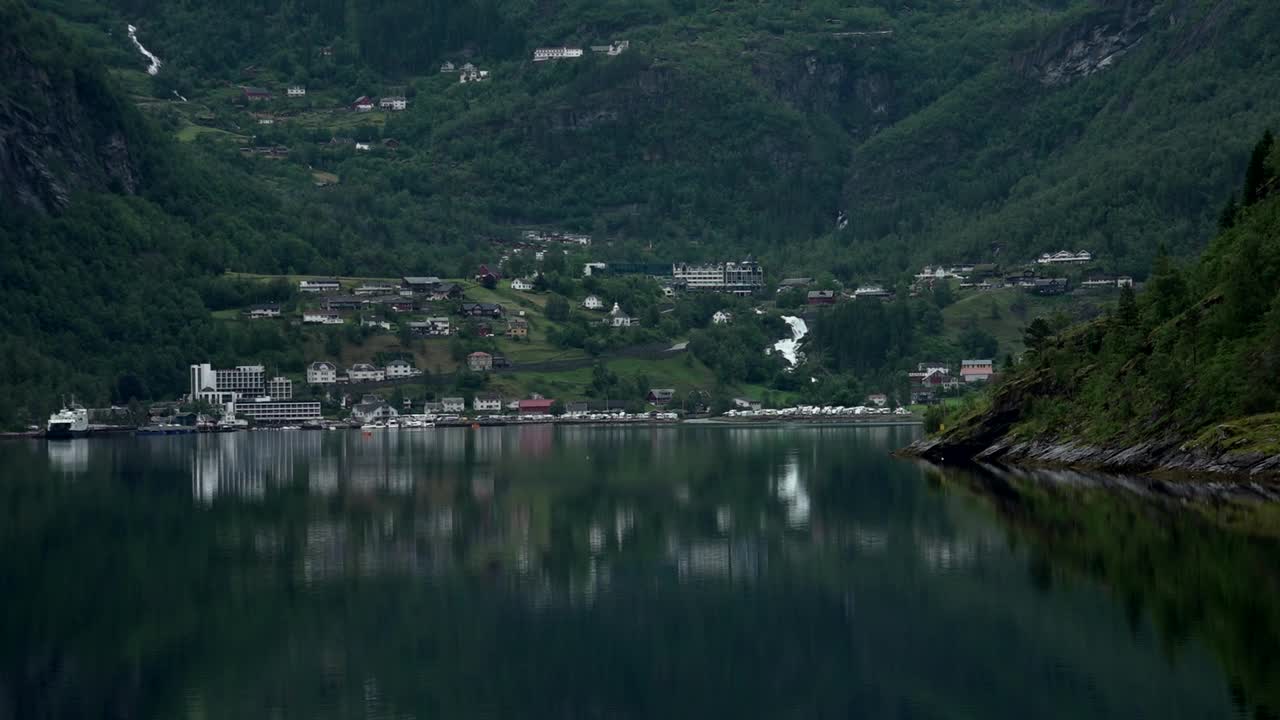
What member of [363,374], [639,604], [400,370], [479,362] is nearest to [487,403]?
[479,362]

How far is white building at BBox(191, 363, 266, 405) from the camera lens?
18838 centimetres

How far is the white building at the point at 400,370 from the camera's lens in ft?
640

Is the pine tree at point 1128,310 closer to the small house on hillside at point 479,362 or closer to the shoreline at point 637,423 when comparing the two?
the shoreline at point 637,423

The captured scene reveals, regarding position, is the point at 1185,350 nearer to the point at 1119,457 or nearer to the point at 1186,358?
the point at 1186,358

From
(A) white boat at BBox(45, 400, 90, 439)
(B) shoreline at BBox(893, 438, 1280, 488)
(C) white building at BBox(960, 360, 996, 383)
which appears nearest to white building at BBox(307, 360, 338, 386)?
(A) white boat at BBox(45, 400, 90, 439)

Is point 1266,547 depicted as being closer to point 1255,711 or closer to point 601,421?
point 1255,711

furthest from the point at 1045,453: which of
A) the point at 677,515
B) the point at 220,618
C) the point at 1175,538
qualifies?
the point at 220,618

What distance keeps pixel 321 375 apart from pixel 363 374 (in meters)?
3.99

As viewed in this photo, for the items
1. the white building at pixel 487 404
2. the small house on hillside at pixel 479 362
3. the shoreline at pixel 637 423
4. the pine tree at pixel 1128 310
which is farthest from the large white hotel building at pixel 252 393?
the pine tree at pixel 1128 310

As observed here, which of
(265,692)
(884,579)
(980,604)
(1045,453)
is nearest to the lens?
(265,692)

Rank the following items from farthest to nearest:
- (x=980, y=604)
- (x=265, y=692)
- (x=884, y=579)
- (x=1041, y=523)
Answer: (x=1041, y=523), (x=884, y=579), (x=980, y=604), (x=265, y=692)

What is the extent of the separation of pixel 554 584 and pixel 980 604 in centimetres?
1198

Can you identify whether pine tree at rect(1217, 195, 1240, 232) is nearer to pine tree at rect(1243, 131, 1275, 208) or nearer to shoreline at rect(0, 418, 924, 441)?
pine tree at rect(1243, 131, 1275, 208)

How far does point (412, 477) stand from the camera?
98250mm
